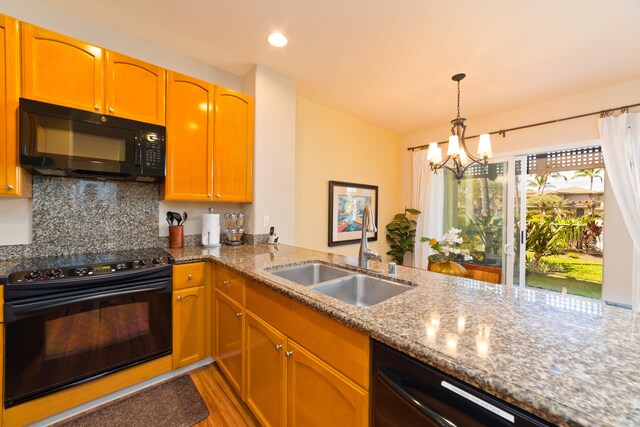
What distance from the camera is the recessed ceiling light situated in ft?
6.51

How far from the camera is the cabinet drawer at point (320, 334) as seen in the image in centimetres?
87

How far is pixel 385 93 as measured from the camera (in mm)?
2891

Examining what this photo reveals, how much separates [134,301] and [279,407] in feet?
3.72

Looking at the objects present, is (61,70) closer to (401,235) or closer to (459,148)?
(459,148)

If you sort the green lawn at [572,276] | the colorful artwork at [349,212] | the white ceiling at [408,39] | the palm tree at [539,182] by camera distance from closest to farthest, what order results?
1. the white ceiling at [408,39]
2. the colorful artwork at [349,212]
3. the palm tree at [539,182]
4. the green lawn at [572,276]

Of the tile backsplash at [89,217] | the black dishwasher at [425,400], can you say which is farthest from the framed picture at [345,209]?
the black dishwasher at [425,400]

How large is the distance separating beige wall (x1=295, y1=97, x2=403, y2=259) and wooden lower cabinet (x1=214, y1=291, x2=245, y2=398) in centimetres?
138

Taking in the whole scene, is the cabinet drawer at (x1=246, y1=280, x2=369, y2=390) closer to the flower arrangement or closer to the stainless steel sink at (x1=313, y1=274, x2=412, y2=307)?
the stainless steel sink at (x1=313, y1=274, x2=412, y2=307)

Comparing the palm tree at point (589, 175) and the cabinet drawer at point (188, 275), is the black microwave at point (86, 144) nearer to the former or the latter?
the cabinet drawer at point (188, 275)

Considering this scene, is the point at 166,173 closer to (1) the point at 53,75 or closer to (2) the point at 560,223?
(1) the point at 53,75

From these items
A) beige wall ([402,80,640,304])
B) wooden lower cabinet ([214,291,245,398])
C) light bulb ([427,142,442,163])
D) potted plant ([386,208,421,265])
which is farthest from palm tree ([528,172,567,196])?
wooden lower cabinet ([214,291,245,398])

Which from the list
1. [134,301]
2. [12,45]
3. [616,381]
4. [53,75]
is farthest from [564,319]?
[12,45]

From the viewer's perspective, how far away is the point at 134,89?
74.5 inches

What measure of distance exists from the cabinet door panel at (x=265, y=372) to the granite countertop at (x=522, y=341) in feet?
0.98
